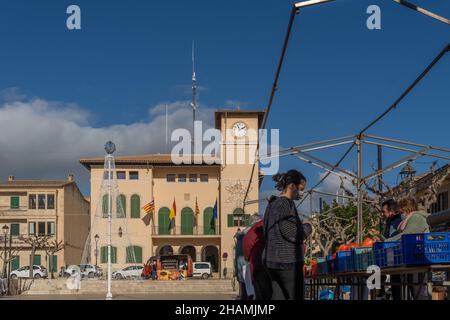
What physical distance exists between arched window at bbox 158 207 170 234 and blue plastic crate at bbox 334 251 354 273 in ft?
165

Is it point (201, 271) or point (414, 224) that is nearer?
point (414, 224)

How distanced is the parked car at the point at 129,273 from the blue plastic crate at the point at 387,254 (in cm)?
4724

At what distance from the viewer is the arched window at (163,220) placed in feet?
198

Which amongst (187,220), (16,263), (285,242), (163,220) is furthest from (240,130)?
(285,242)

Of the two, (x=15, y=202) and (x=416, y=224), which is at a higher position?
(x=15, y=202)

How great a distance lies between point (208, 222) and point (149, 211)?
5.27 m

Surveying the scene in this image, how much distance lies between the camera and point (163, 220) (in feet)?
198

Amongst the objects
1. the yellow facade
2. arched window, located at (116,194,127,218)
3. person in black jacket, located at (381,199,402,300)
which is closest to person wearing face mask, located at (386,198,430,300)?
person in black jacket, located at (381,199,402,300)

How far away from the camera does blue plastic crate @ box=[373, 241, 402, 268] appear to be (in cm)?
707

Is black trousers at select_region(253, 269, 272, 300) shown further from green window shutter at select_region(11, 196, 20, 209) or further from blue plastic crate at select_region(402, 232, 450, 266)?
green window shutter at select_region(11, 196, 20, 209)

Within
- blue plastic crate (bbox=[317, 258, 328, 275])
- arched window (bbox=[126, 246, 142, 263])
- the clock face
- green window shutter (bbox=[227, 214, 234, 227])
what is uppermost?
the clock face

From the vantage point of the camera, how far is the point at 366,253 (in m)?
8.55

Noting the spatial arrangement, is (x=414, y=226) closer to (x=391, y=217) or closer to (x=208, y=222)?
(x=391, y=217)

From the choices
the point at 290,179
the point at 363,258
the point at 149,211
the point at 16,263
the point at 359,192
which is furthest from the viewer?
the point at 16,263
